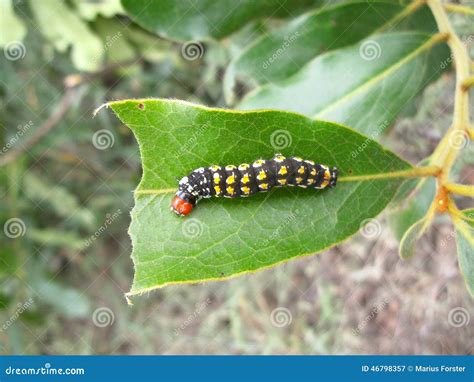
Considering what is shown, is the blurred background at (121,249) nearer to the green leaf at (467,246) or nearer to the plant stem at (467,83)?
the plant stem at (467,83)

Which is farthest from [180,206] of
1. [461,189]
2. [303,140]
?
[461,189]

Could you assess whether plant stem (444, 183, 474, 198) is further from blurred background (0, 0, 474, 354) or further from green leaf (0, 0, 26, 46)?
green leaf (0, 0, 26, 46)

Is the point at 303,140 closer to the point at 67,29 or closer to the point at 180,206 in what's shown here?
the point at 180,206

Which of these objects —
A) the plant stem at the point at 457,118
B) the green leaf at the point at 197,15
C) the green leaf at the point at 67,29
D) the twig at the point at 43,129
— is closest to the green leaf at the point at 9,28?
the green leaf at the point at 67,29

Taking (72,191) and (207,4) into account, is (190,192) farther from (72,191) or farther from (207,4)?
(72,191)

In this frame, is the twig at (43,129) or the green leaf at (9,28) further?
the twig at (43,129)

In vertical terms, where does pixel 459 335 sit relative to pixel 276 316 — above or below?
above
